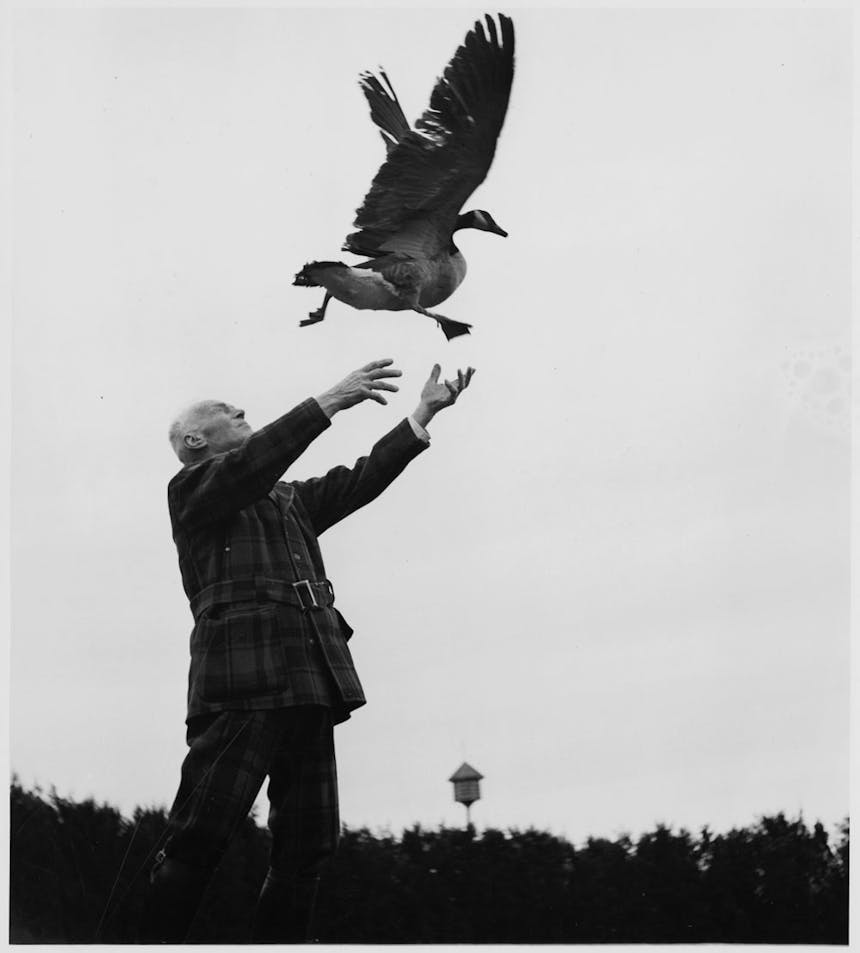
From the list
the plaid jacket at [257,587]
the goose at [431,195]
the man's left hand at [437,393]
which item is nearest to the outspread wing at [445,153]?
the goose at [431,195]

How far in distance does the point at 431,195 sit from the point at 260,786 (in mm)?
1671

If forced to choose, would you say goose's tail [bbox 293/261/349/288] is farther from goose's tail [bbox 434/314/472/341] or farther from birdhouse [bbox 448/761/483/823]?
birdhouse [bbox 448/761/483/823]

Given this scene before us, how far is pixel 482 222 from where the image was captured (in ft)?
15.1

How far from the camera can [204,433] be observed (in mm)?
4168

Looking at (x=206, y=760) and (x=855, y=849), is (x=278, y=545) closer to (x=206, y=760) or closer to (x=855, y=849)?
(x=206, y=760)

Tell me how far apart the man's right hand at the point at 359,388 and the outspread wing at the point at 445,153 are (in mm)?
582

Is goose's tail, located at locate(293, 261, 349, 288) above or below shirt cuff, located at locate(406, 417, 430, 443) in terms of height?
above

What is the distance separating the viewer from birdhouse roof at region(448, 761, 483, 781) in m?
4.42

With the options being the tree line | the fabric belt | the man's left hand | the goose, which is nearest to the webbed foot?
the goose

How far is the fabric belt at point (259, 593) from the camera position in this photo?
3986 mm

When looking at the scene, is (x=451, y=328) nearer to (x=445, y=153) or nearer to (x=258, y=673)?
(x=445, y=153)

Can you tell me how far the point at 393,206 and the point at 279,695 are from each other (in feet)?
4.69

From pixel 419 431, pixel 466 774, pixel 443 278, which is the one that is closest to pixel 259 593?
pixel 419 431

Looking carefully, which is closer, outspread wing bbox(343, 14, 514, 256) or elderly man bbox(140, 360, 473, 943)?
elderly man bbox(140, 360, 473, 943)
